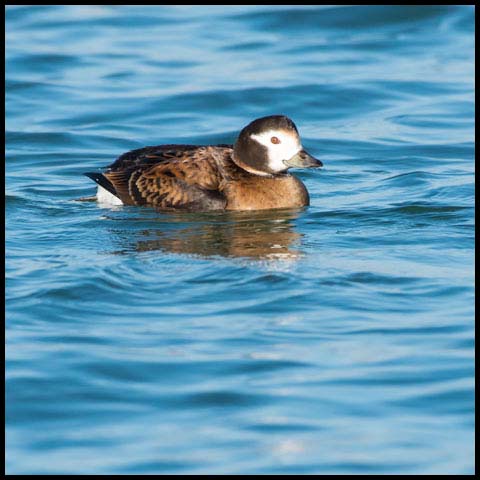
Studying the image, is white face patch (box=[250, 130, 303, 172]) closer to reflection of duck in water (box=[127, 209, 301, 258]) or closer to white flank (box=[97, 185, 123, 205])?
reflection of duck in water (box=[127, 209, 301, 258])

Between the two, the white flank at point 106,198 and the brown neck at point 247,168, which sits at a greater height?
the brown neck at point 247,168

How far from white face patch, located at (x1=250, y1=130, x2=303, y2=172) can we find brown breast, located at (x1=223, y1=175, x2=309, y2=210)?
20cm

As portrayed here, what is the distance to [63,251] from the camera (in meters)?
11.2

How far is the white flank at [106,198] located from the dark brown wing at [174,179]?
0.07 metres

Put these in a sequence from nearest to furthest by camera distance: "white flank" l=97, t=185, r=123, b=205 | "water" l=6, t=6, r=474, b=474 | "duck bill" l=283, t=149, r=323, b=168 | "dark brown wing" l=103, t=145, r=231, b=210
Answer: "water" l=6, t=6, r=474, b=474 < "dark brown wing" l=103, t=145, r=231, b=210 < "duck bill" l=283, t=149, r=323, b=168 < "white flank" l=97, t=185, r=123, b=205

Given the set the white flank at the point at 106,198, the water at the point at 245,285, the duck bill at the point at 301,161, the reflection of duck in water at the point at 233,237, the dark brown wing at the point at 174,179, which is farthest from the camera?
the white flank at the point at 106,198

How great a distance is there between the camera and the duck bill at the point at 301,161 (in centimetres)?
1271

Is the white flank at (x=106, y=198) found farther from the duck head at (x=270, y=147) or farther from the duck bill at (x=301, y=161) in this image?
the duck bill at (x=301, y=161)

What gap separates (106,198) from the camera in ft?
42.2

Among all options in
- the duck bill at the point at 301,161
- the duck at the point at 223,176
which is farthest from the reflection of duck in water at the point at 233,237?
the duck bill at the point at 301,161

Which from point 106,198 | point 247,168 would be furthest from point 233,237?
point 106,198

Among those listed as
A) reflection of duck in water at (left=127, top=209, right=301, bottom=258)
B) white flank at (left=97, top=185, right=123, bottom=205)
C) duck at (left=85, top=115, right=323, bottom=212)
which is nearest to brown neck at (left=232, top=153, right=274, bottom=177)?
duck at (left=85, top=115, right=323, bottom=212)

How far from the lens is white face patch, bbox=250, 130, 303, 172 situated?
502 inches

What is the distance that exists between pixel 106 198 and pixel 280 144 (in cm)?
152
